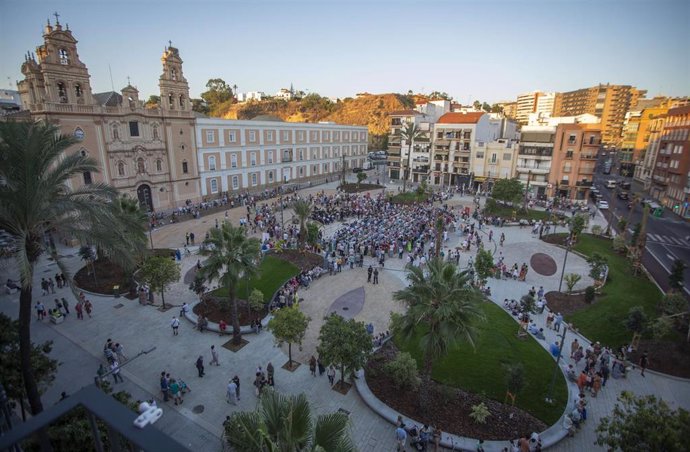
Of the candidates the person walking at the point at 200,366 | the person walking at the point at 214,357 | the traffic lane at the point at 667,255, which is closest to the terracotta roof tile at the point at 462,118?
the traffic lane at the point at 667,255

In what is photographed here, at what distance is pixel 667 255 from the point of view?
35.7 m

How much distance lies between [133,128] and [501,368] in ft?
136

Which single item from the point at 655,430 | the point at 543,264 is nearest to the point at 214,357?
the point at 655,430

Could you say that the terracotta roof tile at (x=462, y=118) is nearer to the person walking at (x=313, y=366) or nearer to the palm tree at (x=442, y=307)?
the palm tree at (x=442, y=307)

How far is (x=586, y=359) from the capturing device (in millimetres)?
18812

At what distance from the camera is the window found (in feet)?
130

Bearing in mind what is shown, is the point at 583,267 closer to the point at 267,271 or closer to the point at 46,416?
the point at 267,271

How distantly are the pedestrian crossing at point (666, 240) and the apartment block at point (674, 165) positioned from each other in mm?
12441

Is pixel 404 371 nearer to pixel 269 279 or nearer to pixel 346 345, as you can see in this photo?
pixel 346 345

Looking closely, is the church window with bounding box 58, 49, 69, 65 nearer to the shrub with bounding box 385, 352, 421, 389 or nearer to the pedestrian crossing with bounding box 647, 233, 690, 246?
the shrub with bounding box 385, 352, 421, 389

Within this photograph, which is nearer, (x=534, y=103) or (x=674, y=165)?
(x=674, y=165)

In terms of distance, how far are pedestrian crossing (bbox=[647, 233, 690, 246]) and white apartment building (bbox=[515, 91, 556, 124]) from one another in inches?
5196

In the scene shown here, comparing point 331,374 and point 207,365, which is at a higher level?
point 331,374

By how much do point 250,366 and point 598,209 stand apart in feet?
180
